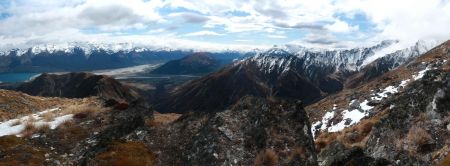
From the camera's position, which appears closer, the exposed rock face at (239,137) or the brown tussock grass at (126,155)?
the brown tussock grass at (126,155)

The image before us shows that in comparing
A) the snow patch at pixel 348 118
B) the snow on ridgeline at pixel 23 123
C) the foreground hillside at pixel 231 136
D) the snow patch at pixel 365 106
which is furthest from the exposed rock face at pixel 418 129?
the snow patch at pixel 365 106

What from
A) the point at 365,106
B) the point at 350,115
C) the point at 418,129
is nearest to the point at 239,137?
the point at 418,129

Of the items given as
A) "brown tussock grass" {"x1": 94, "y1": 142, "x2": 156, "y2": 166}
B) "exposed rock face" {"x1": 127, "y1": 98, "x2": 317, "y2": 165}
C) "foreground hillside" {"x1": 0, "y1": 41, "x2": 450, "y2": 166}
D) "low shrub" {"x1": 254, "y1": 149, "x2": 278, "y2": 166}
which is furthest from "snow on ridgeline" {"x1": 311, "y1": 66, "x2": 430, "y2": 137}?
"brown tussock grass" {"x1": 94, "y1": 142, "x2": 156, "y2": 166}

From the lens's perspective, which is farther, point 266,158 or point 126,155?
point 126,155

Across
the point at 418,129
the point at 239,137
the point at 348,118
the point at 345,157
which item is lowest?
the point at 348,118

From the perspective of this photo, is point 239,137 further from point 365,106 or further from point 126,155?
point 365,106

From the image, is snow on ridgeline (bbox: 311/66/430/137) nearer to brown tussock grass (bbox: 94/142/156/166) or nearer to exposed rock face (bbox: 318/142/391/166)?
exposed rock face (bbox: 318/142/391/166)

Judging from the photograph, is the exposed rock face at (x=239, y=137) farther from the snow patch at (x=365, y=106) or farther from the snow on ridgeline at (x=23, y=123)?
the snow patch at (x=365, y=106)

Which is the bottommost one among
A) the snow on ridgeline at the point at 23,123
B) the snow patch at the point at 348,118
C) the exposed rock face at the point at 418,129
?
the snow patch at the point at 348,118
